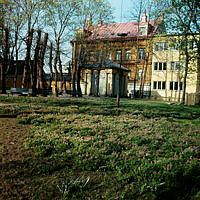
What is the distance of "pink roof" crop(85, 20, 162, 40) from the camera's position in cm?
4039

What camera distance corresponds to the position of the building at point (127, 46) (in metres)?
39.5

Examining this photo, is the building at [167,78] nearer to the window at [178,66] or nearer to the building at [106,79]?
the window at [178,66]

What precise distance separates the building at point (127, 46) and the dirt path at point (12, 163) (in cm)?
2236

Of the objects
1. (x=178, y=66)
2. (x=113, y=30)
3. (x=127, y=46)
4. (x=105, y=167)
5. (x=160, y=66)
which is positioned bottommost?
(x=105, y=167)

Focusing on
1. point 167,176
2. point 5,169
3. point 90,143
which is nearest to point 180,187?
point 167,176

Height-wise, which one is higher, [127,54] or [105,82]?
[127,54]

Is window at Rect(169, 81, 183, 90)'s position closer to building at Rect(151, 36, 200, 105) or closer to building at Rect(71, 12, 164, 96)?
building at Rect(151, 36, 200, 105)

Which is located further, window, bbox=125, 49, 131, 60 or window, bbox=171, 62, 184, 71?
window, bbox=125, 49, 131, 60

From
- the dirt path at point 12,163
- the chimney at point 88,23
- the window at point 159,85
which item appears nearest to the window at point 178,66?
the window at point 159,85

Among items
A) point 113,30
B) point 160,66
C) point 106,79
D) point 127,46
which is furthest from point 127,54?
point 106,79

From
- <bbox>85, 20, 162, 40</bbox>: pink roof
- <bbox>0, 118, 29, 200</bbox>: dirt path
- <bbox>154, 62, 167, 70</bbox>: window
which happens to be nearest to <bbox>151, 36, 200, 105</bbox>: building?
<bbox>154, 62, 167, 70</bbox>: window

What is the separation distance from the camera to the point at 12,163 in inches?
244

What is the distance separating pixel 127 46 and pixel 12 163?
185 feet

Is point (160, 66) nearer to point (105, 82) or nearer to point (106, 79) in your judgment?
point (105, 82)
